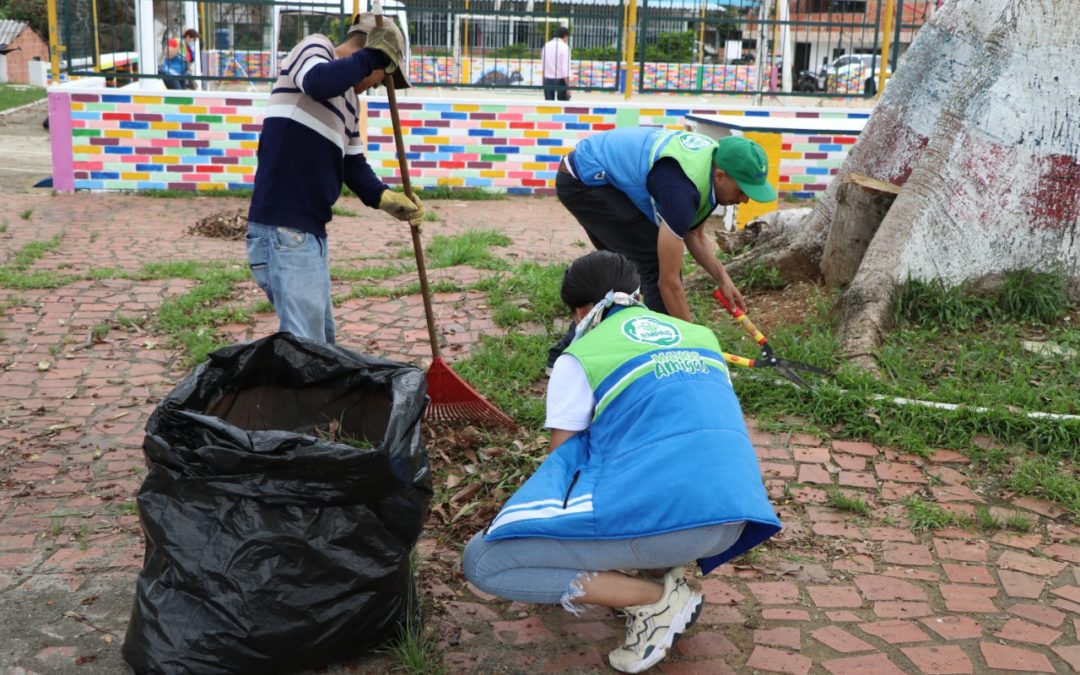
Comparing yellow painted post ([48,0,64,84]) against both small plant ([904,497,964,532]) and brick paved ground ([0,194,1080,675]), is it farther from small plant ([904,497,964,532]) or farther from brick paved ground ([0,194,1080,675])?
small plant ([904,497,964,532])

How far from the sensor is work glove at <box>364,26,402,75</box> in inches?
145

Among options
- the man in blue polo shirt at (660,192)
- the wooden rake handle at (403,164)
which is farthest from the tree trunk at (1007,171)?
the wooden rake handle at (403,164)

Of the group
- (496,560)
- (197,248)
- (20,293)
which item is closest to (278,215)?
(496,560)

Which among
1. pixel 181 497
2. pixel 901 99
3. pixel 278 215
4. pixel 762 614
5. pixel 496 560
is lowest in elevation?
pixel 762 614

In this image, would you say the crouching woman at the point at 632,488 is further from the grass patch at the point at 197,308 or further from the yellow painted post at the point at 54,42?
the yellow painted post at the point at 54,42

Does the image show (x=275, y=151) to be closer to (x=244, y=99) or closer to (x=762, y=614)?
(x=762, y=614)

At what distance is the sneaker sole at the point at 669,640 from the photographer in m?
2.89

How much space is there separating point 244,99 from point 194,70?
1731 mm

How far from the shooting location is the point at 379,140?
1041cm

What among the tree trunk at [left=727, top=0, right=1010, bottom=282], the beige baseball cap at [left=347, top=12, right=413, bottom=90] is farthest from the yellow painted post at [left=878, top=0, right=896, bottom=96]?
the beige baseball cap at [left=347, top=12, right=413, bottom=90]

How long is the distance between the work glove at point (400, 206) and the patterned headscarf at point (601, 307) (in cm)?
135

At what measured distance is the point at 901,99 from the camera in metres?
6.09

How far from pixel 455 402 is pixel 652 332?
177 centimetres

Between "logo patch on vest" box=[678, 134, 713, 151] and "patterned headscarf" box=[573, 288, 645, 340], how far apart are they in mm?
1525
